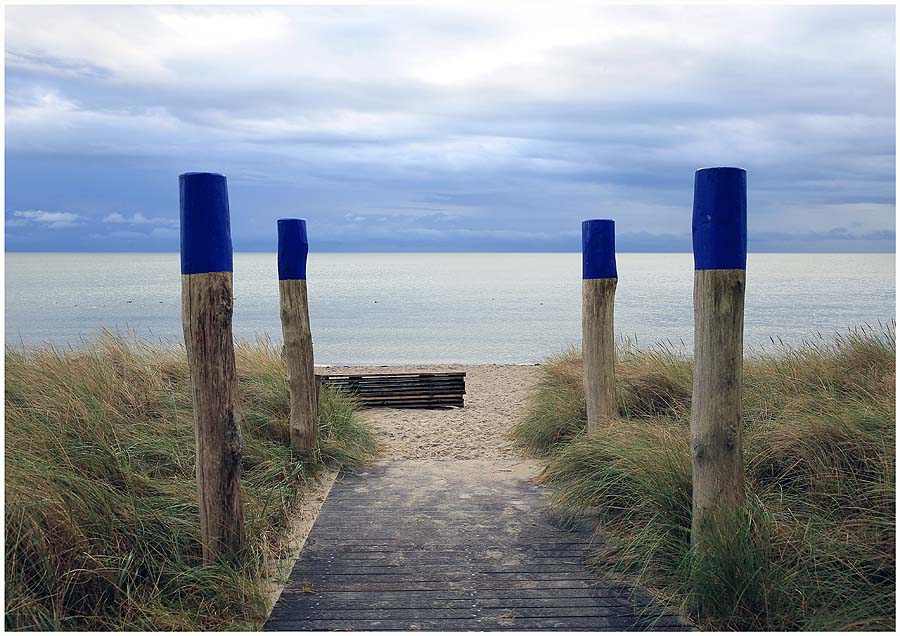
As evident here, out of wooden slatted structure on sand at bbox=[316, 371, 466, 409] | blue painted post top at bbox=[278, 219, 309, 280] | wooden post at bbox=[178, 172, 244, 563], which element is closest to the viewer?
wooden post at bbox=[178, 172, 244, 563]

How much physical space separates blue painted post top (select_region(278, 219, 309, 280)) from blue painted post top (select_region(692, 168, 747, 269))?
3.65 meters

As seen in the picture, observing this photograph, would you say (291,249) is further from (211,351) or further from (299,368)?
(211,351)

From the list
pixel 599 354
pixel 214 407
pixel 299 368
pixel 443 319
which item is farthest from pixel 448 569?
pixel 443 319

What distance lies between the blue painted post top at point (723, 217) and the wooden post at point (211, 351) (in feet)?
8.20

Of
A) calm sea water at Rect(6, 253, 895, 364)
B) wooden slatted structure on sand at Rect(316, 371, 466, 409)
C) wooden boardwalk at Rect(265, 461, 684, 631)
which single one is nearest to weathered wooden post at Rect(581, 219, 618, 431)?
wooden boardwalk at Rect(265, 461, 684, 631)

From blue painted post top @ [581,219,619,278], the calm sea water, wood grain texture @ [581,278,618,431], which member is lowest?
the calm sea water

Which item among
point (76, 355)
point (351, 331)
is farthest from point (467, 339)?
point (76, 355)

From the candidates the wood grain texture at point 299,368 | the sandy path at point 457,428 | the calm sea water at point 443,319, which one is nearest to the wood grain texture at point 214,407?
the wood grain texture at point 299,368

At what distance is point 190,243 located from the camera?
392cm

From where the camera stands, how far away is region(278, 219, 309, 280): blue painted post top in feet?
21.5

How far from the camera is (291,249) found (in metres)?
6.59

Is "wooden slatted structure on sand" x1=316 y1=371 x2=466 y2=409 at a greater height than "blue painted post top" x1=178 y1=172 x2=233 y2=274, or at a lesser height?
lesser

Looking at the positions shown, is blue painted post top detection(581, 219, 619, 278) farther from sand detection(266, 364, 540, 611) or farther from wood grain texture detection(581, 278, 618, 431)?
sand detection(266, 364, 540, 611)

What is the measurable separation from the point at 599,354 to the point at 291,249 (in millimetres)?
2808
